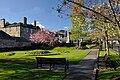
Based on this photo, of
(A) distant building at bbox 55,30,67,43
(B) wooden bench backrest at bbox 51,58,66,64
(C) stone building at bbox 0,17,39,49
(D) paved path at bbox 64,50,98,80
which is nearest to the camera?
(D) paved path at bbox 64,50,98,80

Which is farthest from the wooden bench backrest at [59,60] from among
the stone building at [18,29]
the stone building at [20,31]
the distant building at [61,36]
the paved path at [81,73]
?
the distant building at [61,36]

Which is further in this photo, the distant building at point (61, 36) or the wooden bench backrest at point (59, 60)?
the distant building at point (61, 36)

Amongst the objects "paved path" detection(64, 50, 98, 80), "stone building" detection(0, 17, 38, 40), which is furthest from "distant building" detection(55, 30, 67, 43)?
"paved path" detection(64, 50, 98, 80)

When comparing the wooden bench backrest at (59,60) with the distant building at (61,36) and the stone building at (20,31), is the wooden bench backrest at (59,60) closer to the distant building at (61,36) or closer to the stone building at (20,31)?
the stone building at (20,31)

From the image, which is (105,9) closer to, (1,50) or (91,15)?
(91,15)

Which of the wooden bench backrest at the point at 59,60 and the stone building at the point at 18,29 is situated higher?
the stone building at the point at 18,29

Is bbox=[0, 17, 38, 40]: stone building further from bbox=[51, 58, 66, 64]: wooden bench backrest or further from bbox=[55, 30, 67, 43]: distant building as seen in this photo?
bbox=[51, 58, 66, 64]: wooden bench backrest

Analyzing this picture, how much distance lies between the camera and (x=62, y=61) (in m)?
18.4

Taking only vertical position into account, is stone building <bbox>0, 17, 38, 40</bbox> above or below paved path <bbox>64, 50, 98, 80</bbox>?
above

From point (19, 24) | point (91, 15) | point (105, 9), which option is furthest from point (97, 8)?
point (19, 24)

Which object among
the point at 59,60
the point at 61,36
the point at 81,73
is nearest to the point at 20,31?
the point at 61,36

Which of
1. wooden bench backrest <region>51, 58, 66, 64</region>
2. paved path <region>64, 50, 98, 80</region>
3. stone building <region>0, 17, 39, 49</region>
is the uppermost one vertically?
stone building <region>0, 17, 39, 49</region>

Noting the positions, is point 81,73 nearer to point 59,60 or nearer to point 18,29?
point 59,60

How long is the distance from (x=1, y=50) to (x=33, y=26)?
34976 mm
